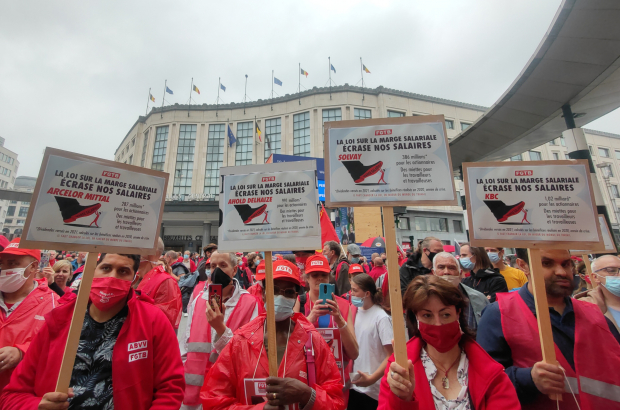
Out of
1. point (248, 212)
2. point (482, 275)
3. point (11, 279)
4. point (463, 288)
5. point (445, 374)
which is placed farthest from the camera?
point (482, 275)

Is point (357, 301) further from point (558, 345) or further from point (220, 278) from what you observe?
point (558, 345)

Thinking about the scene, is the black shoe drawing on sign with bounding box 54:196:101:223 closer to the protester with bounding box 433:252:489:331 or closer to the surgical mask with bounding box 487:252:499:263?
the protester with bounding box 433:252:489:331

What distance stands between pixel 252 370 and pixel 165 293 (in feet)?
6.55

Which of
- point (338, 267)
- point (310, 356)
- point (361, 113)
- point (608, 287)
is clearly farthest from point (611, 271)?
point (361, 113)

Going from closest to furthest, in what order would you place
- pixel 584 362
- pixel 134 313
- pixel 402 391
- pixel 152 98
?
pixel 402 391 → pixel 584 362 → pixel 134 313 → pixel 152 98

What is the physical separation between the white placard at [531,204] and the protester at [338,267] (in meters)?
3.04

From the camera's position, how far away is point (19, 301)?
9.16 feet

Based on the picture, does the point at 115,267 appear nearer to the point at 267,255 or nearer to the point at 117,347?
the point at 117,347

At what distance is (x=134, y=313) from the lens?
2.04 metres

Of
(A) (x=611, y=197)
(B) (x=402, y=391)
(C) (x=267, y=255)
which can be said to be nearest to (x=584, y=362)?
(B) (x=402, y=391)

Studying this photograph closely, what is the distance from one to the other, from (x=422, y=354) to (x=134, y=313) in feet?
6.30

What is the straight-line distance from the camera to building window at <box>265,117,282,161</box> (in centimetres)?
3725

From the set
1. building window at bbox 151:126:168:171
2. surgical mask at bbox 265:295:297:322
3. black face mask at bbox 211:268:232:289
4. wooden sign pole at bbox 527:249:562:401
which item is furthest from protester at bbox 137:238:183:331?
building window at bbox 151:126:168:171

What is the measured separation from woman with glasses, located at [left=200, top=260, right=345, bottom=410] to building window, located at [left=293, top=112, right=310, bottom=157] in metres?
33.6
